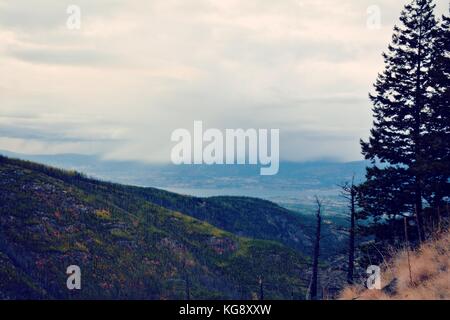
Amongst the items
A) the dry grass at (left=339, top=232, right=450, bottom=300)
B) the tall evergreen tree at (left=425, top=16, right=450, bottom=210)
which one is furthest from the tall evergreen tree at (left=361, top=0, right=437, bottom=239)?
the dry grass at (left=339, top=232, right=450, bottom=300)

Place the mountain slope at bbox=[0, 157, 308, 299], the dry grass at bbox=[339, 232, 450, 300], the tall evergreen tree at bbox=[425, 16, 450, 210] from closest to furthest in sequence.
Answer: the dry grass at bbox=[339, 232, 450, 300] < the tall evergreen tree at bbox=[425, 16, 450, 210] < the mountain slope at bbox=[0, 157, 308, 299]

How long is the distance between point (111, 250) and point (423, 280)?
169 feet

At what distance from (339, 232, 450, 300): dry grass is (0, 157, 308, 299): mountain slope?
102 ft

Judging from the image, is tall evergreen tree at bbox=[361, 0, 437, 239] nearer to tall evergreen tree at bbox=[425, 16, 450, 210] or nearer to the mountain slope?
tall evergreen tree at bbox=[425, 16, 450, 210]

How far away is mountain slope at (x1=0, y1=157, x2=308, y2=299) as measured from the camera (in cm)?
4844

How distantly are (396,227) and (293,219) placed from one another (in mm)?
126296

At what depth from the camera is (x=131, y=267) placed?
56719 mm

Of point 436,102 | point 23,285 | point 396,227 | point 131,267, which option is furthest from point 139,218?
point 436,102

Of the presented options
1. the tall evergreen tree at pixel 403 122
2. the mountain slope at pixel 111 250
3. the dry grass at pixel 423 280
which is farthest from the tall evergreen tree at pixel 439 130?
the mountain slope at pixel 111 250

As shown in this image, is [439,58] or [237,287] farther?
[237,287]

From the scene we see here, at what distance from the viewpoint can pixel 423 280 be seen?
11.6 meters

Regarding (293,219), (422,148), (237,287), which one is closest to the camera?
(422,148)
